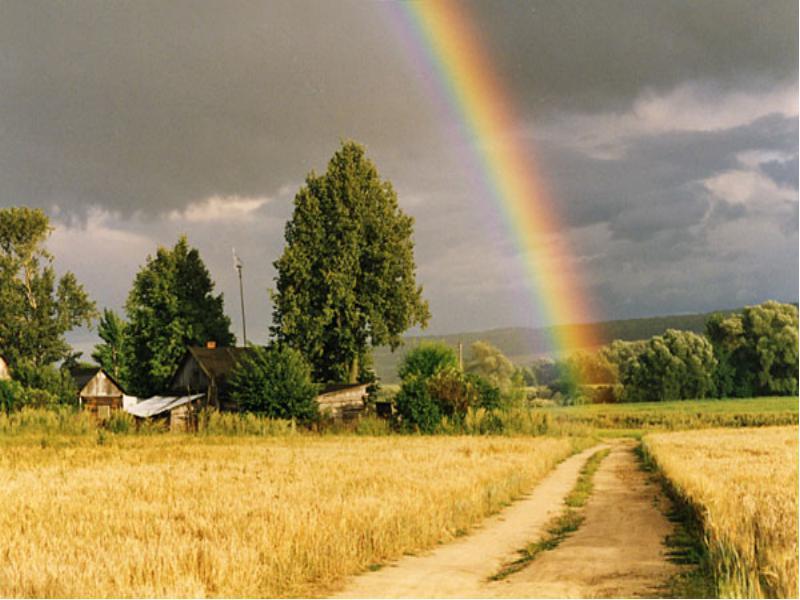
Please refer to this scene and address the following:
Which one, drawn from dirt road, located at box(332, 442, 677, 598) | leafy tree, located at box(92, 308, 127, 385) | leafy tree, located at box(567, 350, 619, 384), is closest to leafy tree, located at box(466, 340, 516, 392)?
leafy tree, located at box(567, 350, 619, 384)

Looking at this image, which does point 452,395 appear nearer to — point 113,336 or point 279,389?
point 279,389

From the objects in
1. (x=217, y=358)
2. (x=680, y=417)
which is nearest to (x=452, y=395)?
→ (x=217, y=358)

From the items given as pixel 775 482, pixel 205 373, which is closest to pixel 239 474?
pixel 775 482

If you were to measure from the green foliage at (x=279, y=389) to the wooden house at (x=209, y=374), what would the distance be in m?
8.03

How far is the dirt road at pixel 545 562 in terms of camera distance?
1196cm

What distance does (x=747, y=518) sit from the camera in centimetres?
1371

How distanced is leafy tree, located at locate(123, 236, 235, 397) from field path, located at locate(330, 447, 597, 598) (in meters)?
62.7

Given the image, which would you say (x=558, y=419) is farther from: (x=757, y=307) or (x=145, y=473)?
(x=757, y=307)

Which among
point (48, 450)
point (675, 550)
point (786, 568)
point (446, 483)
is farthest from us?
point (48, 450)

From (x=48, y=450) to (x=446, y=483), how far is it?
23442 millimetres

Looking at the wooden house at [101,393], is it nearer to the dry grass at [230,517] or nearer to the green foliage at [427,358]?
the green foliage at [427,358]

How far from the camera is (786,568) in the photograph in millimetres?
10445

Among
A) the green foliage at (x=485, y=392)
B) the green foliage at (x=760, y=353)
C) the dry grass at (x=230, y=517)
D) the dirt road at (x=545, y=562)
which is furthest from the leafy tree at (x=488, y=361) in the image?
the dirt road at (x=545, y=562)

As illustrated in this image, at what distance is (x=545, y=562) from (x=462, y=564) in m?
1.33
